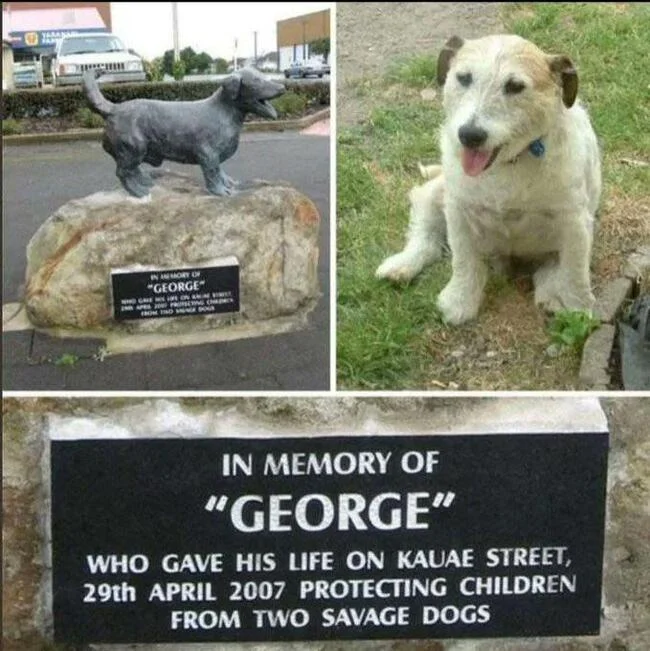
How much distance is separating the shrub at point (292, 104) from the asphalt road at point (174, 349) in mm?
60

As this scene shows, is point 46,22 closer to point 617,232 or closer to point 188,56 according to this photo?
point 188,56

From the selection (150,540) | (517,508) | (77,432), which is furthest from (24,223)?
(517,508)

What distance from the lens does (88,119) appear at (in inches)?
149

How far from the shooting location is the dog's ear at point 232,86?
3.78 m

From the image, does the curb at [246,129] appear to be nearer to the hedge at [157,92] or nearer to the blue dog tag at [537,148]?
the hedge at [157,92]

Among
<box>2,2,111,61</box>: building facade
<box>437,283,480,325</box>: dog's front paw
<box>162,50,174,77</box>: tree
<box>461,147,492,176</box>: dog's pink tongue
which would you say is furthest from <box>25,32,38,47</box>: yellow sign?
<box>437,283,480,325</box>: dog's front paw

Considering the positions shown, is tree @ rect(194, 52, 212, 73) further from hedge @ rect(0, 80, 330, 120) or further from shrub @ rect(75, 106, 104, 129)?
shrub @ rect(75, 106, 104, 129)

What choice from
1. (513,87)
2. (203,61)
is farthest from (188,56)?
(513,87)

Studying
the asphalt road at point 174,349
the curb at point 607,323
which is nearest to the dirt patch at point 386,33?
the asphalt road at point 174,349

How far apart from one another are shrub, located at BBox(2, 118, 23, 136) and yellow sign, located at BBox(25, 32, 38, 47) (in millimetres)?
222

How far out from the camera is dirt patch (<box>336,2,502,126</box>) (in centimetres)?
381

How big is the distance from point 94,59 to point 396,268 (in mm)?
1048

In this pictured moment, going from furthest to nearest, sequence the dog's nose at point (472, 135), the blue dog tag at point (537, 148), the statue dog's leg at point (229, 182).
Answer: the statue dog's leg at point (229, 182)
the blue dog tag at point (537, 148)
the dog's nose at point (472, 135)

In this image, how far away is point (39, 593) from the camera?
156 inches
